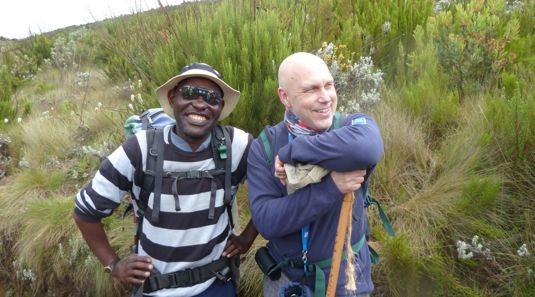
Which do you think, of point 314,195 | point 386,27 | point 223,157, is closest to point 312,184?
point 314,195

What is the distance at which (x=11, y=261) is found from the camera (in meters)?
4.61

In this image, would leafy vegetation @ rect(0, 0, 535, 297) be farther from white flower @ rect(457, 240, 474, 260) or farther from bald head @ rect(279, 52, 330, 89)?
bald head @ rect(279, 52, 330, 89)

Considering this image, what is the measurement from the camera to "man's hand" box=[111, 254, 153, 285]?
235cm

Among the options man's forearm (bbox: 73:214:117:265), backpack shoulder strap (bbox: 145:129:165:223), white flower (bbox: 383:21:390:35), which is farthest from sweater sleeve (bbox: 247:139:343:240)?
white flower (bbox: 383:21:390:35)

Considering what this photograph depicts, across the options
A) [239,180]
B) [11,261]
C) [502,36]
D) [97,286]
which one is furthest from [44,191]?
[502,36]

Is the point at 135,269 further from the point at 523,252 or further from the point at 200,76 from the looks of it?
the point at 523,252

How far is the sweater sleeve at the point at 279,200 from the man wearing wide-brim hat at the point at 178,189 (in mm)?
361

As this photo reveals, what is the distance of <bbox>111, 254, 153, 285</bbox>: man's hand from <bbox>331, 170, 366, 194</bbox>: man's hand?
3.83ft

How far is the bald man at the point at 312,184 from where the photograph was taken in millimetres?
1717

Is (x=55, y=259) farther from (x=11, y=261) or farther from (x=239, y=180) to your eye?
(x=239, y=180)

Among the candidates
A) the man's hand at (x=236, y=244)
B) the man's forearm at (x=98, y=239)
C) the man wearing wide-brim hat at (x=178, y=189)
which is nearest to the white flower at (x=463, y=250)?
the man's hand at (x=236, y=244)

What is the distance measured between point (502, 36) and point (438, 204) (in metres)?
2.37

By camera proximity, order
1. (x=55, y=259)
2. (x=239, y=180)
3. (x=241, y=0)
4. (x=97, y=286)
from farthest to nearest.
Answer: (x=241, y=0)
(x=55, y=259)
(x=97, y=286)
(x=239, y=180)

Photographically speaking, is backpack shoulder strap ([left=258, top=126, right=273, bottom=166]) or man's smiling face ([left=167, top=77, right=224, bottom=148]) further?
man's smiling face ([left=167, top=77, right=224, bottom=148])
